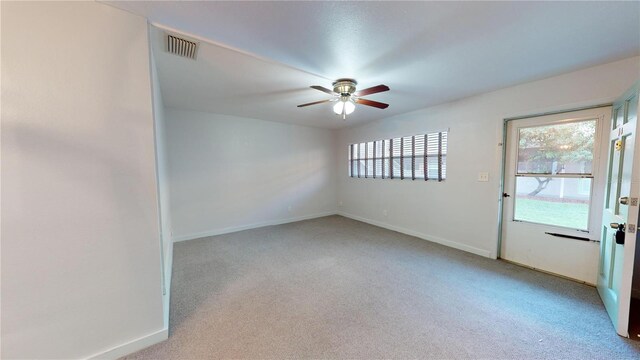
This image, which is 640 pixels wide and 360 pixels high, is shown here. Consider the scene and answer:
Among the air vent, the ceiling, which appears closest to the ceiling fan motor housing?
the ceiling

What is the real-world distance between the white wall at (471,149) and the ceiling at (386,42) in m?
0.20

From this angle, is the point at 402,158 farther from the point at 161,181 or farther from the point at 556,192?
the point at 161,181

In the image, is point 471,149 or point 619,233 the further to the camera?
point 471,149

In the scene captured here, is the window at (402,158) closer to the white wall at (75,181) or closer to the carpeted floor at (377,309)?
the carpeted floor at (377,309)

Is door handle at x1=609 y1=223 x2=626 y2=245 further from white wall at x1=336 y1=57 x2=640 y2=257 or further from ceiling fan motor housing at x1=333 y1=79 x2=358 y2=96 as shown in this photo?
ceiling fan motor housing at x1=333 y1=79 x2=358 y2=96

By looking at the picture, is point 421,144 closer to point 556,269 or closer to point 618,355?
point 556,269

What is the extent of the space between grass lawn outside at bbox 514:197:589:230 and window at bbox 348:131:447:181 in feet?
3.59

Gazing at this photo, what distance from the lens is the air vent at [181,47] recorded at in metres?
1.85

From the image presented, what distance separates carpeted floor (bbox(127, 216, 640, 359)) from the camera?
1.64 m

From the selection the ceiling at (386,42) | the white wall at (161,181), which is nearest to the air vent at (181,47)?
the ceiling at (386,42)

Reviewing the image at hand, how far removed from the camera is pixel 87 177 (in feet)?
4.67

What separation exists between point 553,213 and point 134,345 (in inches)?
172

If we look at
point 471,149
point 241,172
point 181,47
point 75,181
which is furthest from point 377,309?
point 241,172

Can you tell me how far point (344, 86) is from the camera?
262 cm
